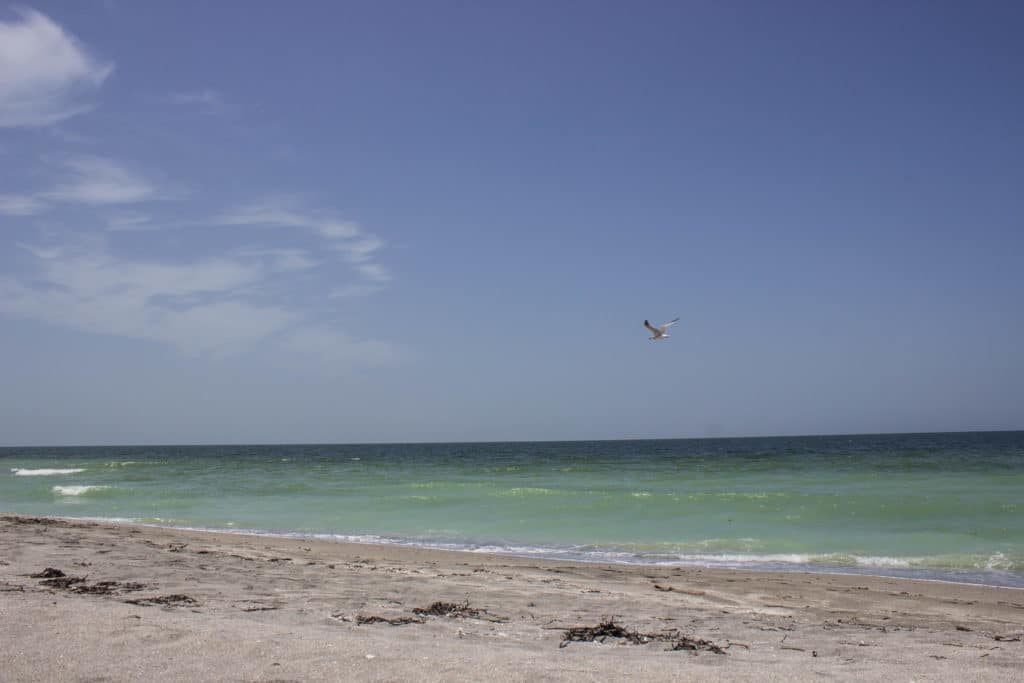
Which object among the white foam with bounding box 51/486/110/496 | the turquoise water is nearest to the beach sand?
the turquoise water

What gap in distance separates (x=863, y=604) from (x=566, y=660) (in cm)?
568

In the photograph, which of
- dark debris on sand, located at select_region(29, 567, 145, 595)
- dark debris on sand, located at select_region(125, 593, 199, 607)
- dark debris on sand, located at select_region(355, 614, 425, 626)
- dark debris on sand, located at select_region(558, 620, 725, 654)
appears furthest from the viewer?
dark debris on sand, located at select_region(29, 567, 145, 595)

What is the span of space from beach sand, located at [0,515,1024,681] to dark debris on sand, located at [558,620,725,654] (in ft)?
0.12

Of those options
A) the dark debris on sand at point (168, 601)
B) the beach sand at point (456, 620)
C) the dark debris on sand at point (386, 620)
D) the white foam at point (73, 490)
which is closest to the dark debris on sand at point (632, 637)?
the beach sand at point (456, 620)

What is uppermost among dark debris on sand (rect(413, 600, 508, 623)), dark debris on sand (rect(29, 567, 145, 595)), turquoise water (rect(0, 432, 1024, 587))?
dark debris on sand (rect(29, 567, 145, 595))

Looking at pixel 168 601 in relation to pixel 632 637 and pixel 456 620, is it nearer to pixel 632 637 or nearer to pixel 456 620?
pixel 456 620

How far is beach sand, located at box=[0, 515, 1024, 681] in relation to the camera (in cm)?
470

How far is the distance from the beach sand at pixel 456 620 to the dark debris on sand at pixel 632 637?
35 millimetres

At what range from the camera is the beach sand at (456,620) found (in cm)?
470

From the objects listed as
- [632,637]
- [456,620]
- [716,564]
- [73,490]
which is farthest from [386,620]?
[73,490]

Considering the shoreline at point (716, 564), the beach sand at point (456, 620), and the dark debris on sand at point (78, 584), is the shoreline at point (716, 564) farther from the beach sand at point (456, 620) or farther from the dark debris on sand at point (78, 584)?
the dark debris on sand at point (78, 584)

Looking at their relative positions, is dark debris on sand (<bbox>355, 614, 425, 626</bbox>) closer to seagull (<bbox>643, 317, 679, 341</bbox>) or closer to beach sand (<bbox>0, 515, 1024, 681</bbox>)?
beach sand (<bbox>0, 515, 1024, 681</bbox>)

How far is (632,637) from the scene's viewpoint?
6219mm

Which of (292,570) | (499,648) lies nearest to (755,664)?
(499,648)
